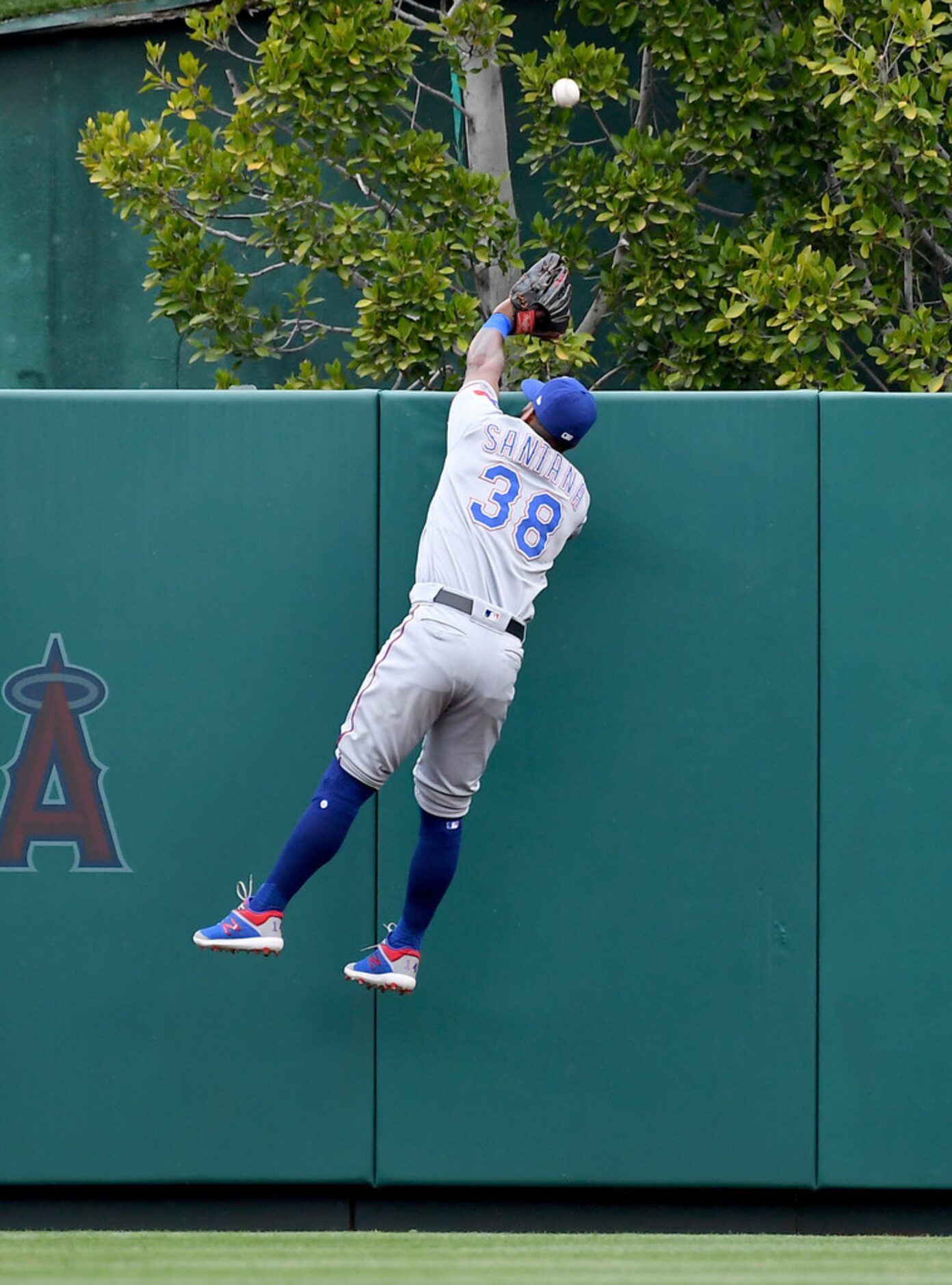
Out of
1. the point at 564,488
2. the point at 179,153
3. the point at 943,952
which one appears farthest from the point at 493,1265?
the point at 179,153

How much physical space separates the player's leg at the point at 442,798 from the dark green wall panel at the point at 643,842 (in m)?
0.26

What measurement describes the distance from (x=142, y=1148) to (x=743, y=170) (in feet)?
17.8

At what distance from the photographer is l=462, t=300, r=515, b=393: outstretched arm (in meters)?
4.19

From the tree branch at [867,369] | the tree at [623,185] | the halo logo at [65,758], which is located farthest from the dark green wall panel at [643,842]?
the tree branch at [867,369]

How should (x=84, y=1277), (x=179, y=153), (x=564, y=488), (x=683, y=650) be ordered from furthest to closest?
(x=179, y=153) < (x=683, y=650) < (x=564, y=488) < (x=84, y=1277)

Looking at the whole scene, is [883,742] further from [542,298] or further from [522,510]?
[542,298]

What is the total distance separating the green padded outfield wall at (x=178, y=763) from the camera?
169 inches

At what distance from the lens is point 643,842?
4355 millimetres

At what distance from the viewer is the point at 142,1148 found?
169 inches

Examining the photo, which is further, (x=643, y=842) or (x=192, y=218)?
(x=192, y=218)

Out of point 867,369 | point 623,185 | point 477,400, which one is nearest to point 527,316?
point 477,400

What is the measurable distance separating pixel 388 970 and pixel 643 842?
845 mm

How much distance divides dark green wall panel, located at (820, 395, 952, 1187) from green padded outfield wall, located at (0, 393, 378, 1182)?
133cm

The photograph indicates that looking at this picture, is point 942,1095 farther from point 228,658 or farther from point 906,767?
point 228,658
